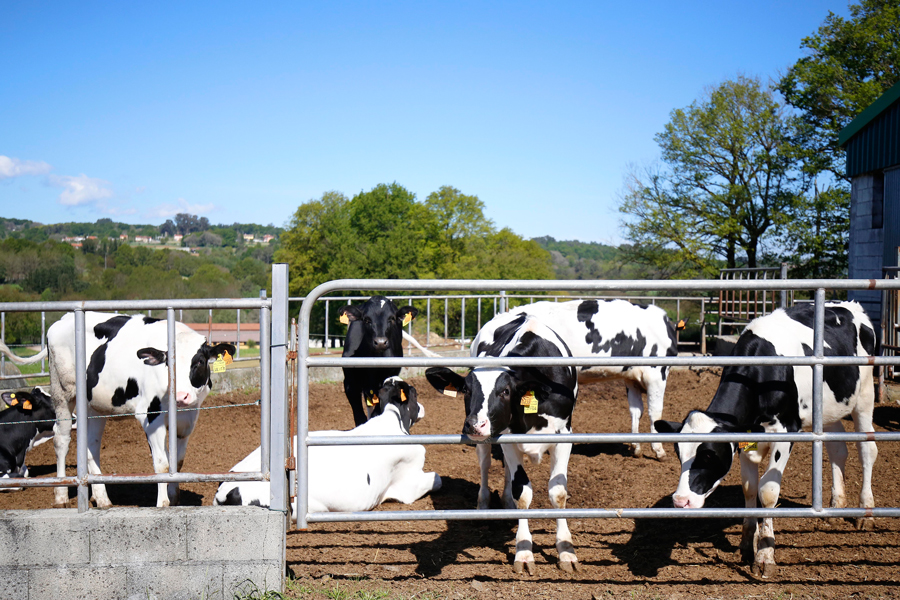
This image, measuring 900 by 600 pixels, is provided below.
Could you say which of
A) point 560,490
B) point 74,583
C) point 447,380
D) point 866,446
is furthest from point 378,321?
point 866,446

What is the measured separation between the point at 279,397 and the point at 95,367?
2.87 metres

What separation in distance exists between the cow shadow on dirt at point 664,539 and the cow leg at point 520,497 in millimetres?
603

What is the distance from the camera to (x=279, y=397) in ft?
10.5

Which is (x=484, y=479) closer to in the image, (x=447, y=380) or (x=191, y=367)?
(x=447, y=380)

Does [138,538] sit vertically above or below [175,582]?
above

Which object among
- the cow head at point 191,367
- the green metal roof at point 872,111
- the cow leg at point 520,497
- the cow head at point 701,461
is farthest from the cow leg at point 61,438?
the green metal roof at point 872,111

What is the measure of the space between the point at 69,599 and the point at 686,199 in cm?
2845

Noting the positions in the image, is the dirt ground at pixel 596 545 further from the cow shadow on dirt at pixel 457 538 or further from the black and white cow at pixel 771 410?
the black and white cow at pixel 771 410

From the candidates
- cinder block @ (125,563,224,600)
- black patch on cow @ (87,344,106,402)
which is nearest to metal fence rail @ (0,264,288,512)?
cinder block @ (125,563,224,600)

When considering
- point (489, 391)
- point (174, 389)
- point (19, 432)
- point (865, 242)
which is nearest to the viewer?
point (174, 389)

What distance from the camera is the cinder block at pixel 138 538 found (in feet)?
10.5

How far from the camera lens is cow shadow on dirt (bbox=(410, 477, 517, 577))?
3980 mm

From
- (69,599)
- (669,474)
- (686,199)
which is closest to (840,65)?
(686,199)

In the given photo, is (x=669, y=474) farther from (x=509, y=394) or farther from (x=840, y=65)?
(x=840, y=65)
